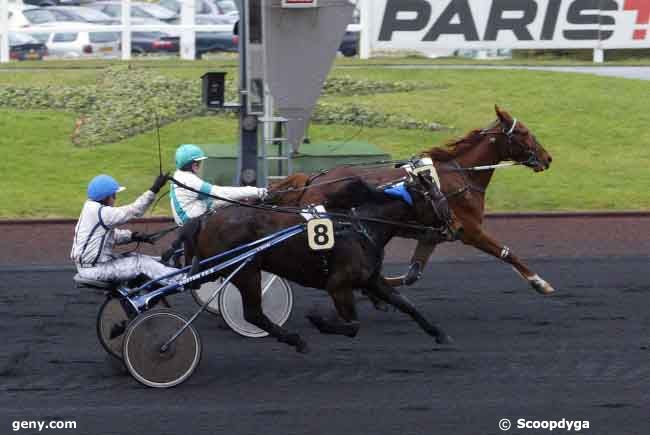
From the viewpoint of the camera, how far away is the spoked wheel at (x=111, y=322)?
773cm

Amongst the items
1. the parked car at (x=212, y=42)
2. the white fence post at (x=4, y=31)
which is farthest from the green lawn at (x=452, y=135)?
the parked car at (x=212, y=42)

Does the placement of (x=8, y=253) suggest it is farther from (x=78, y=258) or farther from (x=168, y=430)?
(x=168, y=430)

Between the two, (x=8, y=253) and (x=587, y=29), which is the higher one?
(x=587, y=29)

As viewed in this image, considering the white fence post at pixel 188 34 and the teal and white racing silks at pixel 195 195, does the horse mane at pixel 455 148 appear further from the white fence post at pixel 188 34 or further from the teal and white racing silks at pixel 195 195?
the white fence post at pixel 188 34

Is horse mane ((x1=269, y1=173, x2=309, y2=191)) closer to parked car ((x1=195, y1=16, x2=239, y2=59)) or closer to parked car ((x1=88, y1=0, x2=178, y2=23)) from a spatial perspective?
parked car ((x1=195, y1=16, x2=239, y2=59))

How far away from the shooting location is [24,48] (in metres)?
22.2

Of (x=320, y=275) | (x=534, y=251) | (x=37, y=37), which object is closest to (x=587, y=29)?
(x=534, y=251)

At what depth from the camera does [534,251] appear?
12.3 meters

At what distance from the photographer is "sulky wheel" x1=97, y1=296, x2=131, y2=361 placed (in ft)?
25.4

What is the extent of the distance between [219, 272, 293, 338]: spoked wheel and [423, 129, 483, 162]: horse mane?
1729 millimetres

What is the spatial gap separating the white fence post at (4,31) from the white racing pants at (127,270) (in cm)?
1320

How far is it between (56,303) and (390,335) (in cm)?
300

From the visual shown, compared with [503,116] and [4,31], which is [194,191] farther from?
[4,31]
